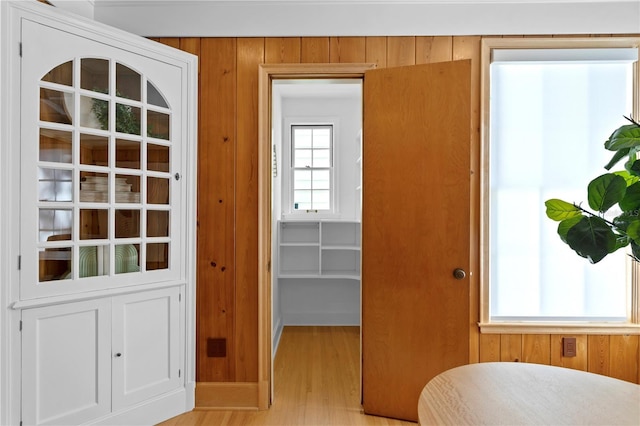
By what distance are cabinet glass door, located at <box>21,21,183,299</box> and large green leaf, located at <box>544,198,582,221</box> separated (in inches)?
78.2

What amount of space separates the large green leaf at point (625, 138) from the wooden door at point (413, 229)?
1186 millimetres

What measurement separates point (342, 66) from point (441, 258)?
1336 mm

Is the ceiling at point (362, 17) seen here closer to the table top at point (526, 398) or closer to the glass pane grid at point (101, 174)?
the glass pane grid at point (101, 174)

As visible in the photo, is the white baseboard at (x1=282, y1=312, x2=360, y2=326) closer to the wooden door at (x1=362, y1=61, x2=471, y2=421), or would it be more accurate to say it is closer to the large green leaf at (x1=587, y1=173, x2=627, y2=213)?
the wooden door at (x1=362, y1=61, x2=471, y2=421)

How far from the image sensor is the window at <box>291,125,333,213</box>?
4.21 metres

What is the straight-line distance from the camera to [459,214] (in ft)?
7.09

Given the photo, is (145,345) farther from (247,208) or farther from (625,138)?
(625,138)

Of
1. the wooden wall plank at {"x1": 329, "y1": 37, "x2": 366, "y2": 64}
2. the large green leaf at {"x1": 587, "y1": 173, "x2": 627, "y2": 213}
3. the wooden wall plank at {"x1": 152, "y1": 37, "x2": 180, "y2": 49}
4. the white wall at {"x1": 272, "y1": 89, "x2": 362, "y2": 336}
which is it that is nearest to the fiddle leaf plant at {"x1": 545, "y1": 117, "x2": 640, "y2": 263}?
the large green leaf at {"x1": 587, "y1": 173, "x2": 627, "y2": 213}

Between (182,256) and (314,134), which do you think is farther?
Answer: (314,134)

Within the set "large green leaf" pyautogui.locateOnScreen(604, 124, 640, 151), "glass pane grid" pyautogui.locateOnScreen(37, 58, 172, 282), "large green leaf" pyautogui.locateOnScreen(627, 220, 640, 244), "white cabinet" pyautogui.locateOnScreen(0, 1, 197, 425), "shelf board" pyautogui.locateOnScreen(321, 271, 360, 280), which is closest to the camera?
"large green leaf" pyautogui.locateOnScreen(627, 220, 640, 244)

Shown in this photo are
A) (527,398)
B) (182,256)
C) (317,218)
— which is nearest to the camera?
(527,398)

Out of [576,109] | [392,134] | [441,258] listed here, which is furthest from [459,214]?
[576,109]

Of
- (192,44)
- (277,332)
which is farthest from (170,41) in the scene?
(277,332)

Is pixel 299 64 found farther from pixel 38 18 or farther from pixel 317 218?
pixel 317 218
